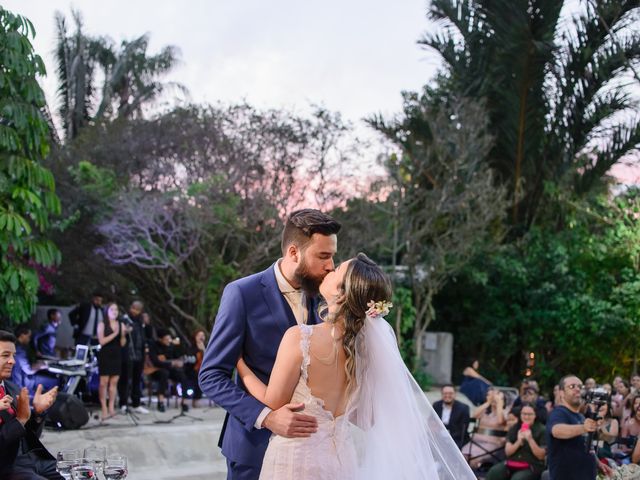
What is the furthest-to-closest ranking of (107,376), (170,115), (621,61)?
(621,61) < (170,115) < (107,376)

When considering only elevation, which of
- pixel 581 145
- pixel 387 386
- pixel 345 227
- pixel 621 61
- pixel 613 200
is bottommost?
pixel 387 386

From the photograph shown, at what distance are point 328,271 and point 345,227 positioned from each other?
42.8ft

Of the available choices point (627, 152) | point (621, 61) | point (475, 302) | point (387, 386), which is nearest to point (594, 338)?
point (475, 302)

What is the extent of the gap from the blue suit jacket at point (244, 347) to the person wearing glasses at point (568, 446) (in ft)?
12.7

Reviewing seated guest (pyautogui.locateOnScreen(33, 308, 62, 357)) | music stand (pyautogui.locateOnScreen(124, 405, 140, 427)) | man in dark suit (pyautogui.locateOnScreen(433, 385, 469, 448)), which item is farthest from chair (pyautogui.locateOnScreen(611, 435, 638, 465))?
seated guest (pyautogui.locateOnScreen(33, 308, 62, 357))

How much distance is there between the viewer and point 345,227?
16.4 metres

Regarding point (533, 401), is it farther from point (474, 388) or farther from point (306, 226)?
point (306, 226)

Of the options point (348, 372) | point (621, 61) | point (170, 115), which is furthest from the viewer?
point (621, 61)

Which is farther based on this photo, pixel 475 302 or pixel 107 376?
pixel 475 302

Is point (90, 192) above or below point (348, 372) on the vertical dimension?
above

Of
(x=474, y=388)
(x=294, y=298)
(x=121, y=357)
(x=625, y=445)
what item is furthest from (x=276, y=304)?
(x=474, y=388)

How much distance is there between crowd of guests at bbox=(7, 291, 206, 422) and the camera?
35.5 ft

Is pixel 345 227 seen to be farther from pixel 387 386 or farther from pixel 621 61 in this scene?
pixel 387 386

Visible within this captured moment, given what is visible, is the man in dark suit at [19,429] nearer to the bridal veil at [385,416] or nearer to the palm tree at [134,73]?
the bridal veil at [385,416]
